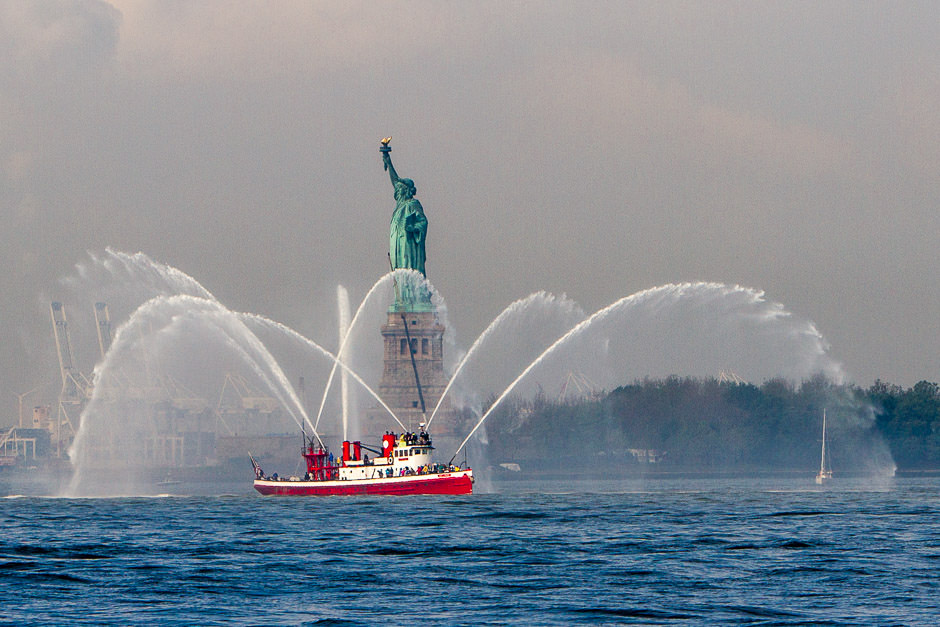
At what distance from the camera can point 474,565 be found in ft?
218

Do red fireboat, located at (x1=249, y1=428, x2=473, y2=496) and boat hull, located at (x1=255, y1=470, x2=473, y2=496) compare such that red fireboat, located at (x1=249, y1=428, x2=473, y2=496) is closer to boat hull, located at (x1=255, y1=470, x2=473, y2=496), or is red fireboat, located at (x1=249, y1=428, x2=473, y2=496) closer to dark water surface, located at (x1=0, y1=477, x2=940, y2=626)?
boat hull, located at (x1=255, y1=470, x2=473, y2=496)

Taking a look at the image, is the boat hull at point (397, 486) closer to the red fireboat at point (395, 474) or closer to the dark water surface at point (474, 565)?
the red fireboat at point (395, 474)

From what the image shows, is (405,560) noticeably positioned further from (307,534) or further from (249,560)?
(307,534)

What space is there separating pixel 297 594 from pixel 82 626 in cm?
957

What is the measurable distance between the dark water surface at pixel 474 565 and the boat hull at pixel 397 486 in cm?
657

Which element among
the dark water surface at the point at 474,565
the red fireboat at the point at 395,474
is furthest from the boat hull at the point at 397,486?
the dark water surface at the point at 474,565

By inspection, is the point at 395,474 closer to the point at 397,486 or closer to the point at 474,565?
the point at 397,486

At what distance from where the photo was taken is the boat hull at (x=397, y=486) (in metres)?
112

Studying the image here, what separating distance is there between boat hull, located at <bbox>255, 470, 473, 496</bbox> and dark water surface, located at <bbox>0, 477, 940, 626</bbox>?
657 centimetres

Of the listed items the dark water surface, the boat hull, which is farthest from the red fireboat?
the dark water surface

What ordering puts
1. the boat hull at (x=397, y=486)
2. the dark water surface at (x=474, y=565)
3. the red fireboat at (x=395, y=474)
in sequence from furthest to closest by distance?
the red fireboat at (x=395, y=474) → the boat hull at (x=397, y=486) → the dark water surface at (x=474, y=565)

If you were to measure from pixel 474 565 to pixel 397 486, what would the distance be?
46603mm

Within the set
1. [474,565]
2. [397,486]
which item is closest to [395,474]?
[397,486]

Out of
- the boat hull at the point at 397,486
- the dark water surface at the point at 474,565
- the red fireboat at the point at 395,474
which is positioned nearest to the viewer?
the dark water surface at the point at 474,565
